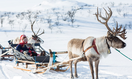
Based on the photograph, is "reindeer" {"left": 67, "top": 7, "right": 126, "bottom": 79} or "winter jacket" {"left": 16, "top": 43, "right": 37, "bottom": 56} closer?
"reindeer" {"left": 67, "top": 7, "right": 126, "bottom": 79}

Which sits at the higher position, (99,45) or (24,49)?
(99,45)

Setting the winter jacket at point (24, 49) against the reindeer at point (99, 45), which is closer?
the reindeer at point (99, 45)

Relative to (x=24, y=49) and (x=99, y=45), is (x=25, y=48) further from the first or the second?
(x=99, y=45)

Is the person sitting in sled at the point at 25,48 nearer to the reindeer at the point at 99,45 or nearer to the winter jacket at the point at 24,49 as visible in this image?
the winter jacket at the point at 24,49

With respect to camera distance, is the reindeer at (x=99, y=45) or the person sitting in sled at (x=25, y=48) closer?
the reindeer at (x=99, y=45)

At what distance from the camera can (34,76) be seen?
18.8 feet

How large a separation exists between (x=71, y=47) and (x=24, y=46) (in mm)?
2579

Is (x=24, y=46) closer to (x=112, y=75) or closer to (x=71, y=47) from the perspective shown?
(x=71, y=47)

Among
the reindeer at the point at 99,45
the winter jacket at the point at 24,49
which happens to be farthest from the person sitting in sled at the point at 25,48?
the reindeer at the point at 99,45

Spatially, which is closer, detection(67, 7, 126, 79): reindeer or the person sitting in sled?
detection(67, 7, 126, 79): reindeer

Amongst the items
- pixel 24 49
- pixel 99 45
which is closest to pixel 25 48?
pixel 24 49

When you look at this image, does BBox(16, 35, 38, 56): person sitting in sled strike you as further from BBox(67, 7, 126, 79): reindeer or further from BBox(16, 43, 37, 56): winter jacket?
BBox(67, 7, 126, 79): reindeer

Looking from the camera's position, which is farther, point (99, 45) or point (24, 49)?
point (24, 49)

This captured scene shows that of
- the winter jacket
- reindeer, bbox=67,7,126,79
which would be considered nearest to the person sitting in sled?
the winter jacket
